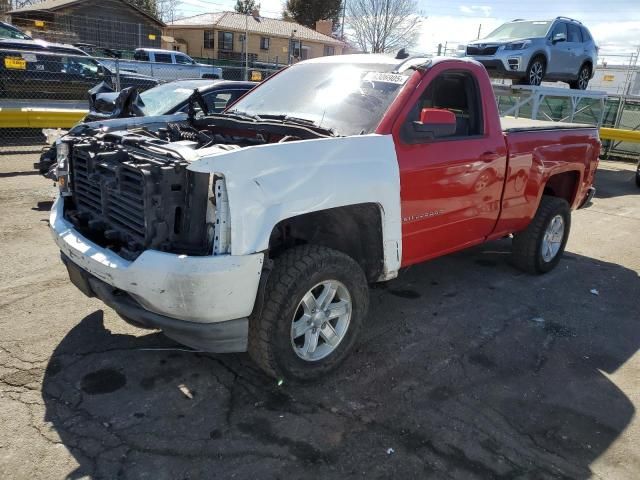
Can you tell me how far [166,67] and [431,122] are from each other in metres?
19.7

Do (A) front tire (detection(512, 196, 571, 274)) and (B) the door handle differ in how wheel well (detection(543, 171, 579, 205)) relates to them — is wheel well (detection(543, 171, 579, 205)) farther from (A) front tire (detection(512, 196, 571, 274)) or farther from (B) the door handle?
(B) the door handle

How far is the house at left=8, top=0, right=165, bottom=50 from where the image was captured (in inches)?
1174

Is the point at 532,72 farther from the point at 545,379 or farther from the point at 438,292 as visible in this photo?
the point at 545,379

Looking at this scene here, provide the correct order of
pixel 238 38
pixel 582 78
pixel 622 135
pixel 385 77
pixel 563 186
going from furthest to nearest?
pixel 238 38, pixel 622 135, pixel 582 78, pixel 563 186, pixel 385 77

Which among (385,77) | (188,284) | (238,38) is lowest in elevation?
(188,284)

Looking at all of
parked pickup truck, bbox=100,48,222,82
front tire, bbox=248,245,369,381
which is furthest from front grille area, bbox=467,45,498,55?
front tire, bbox=248,245,369,381

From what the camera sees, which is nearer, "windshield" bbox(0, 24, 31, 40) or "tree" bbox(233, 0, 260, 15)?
"windshield" bbox(0, 24, 31, 40)

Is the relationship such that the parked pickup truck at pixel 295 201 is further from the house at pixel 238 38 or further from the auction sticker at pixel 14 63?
the house at pixel 238 38

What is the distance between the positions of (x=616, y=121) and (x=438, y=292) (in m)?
16.0

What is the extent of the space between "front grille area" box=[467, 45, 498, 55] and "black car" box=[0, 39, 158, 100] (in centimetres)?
786

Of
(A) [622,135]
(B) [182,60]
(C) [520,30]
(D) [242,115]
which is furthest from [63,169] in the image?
(B) [182,60]

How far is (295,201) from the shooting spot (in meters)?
2.99

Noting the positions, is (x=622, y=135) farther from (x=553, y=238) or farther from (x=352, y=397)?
(x=352, y=397)

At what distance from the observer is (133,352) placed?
367cm
